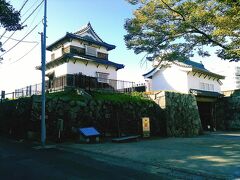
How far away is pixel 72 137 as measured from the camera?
49.8ft

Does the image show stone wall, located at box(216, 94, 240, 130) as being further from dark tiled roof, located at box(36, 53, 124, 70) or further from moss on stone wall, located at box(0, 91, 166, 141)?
dark tiled roof, located at box(36, 53, 124, 70)

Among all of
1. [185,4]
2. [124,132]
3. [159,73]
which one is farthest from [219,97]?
[185,4]

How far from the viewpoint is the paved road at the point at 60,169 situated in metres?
6.74

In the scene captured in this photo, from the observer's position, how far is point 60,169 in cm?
757

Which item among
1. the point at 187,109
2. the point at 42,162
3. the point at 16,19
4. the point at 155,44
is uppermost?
the point at 16,19

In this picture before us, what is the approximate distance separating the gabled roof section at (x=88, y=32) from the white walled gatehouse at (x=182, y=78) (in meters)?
8.21

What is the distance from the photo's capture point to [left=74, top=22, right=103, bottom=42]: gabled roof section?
27.5 metres

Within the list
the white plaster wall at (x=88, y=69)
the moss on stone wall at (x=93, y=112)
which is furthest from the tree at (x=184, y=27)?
the white plaster wall at (x=88, y=69)

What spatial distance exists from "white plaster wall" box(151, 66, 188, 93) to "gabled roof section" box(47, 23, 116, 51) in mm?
7087

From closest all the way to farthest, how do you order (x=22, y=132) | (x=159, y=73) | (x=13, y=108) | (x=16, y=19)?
(x=16, y=19) < (x=22, y=132) < (x=13, y=108) < (x=159, y=73)

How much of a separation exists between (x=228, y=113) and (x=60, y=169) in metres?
24.5

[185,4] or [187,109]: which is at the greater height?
[185,4]

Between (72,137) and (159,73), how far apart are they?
59.9ft

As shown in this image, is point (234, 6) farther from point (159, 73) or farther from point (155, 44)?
point (159, 73)
